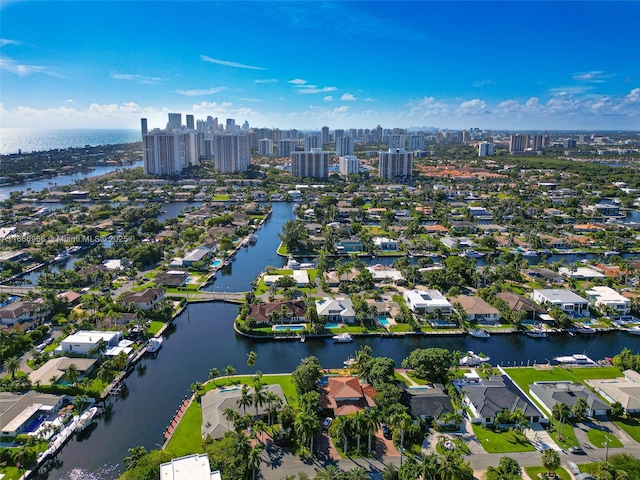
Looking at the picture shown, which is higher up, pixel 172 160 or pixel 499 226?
pixel 172 160

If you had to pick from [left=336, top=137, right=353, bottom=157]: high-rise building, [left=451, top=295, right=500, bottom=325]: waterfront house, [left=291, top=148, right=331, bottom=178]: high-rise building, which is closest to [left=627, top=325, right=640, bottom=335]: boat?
[left=451, top=295, right=500, bottom=325]: waterfront house

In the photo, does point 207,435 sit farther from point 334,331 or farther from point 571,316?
point 571,316

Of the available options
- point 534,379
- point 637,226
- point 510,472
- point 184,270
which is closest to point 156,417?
point 510,472

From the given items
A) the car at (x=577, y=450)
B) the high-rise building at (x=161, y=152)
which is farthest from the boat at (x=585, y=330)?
the high-rise building at (x=161, y=152)

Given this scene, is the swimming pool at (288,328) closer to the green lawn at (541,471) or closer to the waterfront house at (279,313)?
the waterfront house at (279,313)

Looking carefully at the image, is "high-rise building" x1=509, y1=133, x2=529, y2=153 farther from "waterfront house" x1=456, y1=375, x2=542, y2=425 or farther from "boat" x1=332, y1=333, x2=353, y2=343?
"waterfront house" x1=456, y1=375, x2=542, y2=425

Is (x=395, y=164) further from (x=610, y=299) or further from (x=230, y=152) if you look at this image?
(x=610, y=299)
